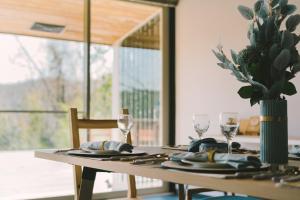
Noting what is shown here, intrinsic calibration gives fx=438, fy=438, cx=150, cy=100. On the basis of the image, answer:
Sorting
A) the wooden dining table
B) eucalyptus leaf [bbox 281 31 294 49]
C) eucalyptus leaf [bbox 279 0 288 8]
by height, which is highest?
eucalyptus leaf [bbox 279 0 288 8]

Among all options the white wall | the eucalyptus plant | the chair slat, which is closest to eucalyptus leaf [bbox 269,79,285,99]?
the eucalyptus plant

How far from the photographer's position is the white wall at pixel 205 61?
409 cm

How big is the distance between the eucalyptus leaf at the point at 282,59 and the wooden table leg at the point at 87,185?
1.00 meters

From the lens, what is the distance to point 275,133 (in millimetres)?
1156

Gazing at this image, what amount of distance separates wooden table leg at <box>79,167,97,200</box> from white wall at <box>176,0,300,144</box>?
2.31 metres

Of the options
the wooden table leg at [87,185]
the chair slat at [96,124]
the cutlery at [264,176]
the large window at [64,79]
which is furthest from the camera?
the large window at [64,79]

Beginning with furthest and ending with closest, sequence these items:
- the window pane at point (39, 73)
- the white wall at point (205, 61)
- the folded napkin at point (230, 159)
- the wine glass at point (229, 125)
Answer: the window pane at point (39, 73) → the white wall at point (205, 61) → the wine glass at point (229, 125) → the folded napkin at point (230, 159)

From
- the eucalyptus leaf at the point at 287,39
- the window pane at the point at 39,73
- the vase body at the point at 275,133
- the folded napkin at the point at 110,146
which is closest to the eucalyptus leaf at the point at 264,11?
the eucalyptus leaf at the point at 287,39

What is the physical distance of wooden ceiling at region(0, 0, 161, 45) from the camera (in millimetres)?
4734

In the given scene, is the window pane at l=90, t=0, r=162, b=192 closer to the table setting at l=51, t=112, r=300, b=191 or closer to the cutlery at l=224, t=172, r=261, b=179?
the table setting at l=51, t=112, r=300, b=191

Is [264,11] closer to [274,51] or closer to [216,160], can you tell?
[274,51]

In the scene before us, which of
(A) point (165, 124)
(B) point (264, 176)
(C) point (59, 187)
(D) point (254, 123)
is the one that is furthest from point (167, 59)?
(B) point (264, 176)

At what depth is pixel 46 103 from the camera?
6000 millimetres

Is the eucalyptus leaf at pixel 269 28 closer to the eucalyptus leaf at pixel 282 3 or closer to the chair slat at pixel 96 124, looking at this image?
the eucalyptus leaf at pixel 282 3
